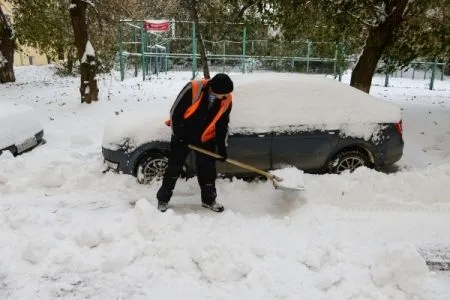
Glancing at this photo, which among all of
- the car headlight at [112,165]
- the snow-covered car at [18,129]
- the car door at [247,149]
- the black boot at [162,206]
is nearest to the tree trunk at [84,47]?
the snow-covered car at [18,129]

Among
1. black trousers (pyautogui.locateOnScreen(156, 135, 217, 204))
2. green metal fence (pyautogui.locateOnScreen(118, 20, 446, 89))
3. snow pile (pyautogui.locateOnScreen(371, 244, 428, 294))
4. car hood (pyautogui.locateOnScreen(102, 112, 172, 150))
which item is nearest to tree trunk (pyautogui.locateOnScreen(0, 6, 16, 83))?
green metal fence (pyautogui.locateOnScreen(118, 20, 446, 89))

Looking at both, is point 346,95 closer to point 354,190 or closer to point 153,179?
point 354,190

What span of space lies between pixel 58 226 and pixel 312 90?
142 inches

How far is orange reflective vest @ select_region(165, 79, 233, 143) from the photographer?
434 centimetres

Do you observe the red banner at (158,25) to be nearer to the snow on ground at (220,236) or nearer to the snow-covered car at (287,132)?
the snow on ground at (220,236)


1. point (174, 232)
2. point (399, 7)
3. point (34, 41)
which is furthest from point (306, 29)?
point (34, 41)

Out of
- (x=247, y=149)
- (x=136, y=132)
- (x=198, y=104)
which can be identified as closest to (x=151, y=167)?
(x=136, y=132)

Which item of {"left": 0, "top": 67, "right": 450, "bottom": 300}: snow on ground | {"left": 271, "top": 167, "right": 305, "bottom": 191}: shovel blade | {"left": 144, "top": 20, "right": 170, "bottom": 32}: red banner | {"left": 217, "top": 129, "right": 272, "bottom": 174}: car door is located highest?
{"left": 144, "top": 20, "right": 170, "bottom": 32}: red banner

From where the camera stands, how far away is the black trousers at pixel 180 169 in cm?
460

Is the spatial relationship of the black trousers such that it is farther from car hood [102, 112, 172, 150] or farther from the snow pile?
the snow pile

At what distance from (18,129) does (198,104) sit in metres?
3.41

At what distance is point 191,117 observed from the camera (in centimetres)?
439

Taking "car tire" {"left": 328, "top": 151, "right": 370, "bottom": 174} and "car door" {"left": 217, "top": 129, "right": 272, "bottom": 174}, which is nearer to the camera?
"car door" {"left": 217, "top": 129, "right": 272, "bottom": 174}

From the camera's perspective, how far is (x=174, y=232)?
13.1 ft
